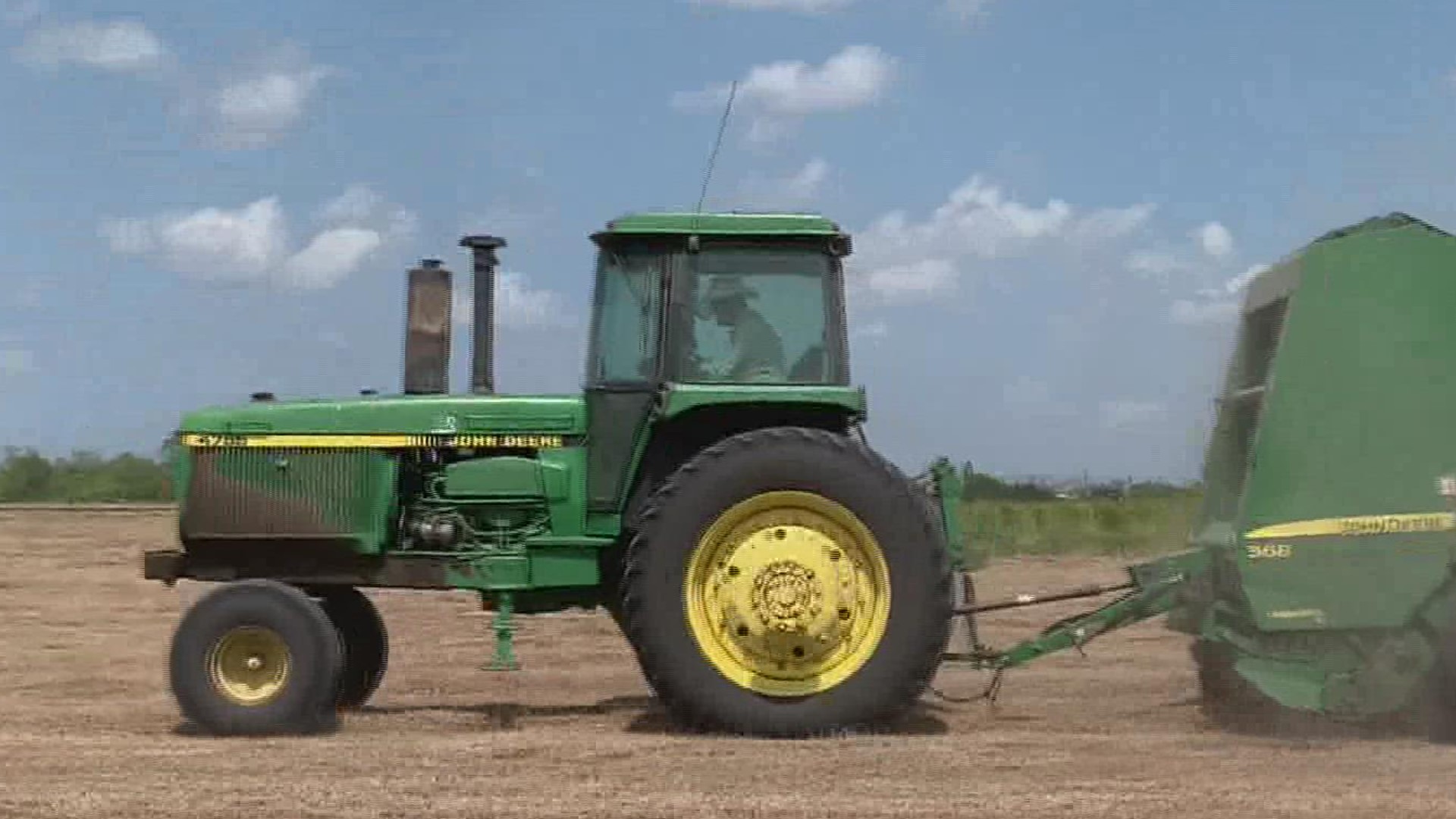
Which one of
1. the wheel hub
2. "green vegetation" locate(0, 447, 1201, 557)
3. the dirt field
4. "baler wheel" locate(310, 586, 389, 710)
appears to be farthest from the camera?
"green vegetation" locate(0, 447, 1201, 557)

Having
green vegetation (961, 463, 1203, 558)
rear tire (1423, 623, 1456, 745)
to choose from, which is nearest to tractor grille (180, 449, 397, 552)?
rear tire (1423, 623, 1456, 745)

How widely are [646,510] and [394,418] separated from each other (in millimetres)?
1489

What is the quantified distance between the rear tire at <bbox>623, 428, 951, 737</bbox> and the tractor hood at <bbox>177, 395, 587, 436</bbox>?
945mm

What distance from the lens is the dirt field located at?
6492 mm

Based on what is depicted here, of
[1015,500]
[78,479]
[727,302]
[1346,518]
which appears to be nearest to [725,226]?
[727,302]

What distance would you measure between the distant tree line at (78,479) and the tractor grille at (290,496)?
14.6 m

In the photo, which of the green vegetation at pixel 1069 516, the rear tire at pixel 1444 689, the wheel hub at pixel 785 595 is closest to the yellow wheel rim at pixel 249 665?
the wheel hub at pixel 785 595

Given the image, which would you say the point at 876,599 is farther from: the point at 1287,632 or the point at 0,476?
the point at 0,476

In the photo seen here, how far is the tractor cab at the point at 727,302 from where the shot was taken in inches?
335

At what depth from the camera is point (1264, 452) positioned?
8.35 m

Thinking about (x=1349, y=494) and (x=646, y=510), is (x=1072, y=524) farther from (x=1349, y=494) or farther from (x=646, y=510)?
(x=646, y=510)

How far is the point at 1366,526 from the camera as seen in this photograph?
8.16 m

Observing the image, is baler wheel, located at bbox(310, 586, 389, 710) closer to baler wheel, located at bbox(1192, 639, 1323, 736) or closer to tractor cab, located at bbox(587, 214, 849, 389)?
tractor cab, located at bbox(587, 214, 849, 389)

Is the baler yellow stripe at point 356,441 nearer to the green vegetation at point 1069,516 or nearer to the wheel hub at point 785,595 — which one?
the wheel hub at point 785,595
